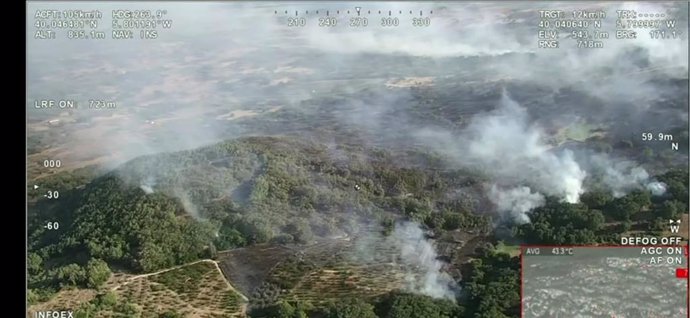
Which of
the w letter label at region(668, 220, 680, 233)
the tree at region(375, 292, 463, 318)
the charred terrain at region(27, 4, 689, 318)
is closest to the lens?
the tree at region(375, 292, 463, 318)

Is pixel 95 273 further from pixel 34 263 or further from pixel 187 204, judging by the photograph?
pixel 187 204

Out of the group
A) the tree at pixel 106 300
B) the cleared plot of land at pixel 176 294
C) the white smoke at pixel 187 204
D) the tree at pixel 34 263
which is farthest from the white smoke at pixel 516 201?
the tree at pixel 34 263

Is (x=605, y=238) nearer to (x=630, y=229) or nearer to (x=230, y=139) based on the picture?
(x=630, y=229)

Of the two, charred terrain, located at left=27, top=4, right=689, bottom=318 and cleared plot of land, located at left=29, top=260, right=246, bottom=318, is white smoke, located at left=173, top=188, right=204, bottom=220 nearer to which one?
charred terrain, located at left=27, top=4, right=689, bottom=318

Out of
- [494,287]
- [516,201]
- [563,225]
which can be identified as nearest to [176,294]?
[494,287]

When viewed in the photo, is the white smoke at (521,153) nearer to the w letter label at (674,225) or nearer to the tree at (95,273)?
the w letter label at (674,225)

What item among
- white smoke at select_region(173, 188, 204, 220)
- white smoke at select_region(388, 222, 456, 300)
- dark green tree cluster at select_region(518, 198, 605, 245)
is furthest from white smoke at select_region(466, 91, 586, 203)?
white smoke at select_region(173, 188, 204, 220)

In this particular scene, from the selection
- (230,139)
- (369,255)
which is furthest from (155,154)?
(369,255)
